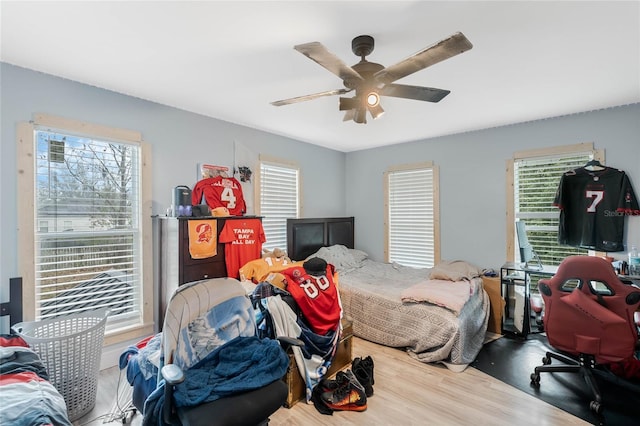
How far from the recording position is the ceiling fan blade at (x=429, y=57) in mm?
1496

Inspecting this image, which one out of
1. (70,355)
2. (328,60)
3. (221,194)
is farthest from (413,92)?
(70,355)

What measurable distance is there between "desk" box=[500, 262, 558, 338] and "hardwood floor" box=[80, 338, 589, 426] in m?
1.14

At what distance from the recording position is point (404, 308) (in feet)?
10.4

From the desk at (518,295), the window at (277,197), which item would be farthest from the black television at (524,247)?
the window at (277,197)

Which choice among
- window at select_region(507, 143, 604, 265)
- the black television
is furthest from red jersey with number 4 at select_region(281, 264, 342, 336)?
window at select_region(507, 143, 604, 265)

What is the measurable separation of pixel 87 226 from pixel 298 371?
7.59 ft

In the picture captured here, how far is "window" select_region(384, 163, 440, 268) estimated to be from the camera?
4.66m

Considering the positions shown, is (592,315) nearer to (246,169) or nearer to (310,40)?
(310,40)

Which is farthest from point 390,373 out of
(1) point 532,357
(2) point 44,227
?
(2) point 44,227

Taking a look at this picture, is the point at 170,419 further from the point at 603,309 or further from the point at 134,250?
the point at 603,309

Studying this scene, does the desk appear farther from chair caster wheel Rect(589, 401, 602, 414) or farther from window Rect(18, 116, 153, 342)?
window Rect(18, 116, 153, 342)

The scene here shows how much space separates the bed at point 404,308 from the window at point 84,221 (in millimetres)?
2088

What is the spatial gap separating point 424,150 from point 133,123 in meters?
3.96

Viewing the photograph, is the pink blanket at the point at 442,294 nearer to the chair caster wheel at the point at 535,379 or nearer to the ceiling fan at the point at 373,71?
the chair caster wheel at the point at 535,379
